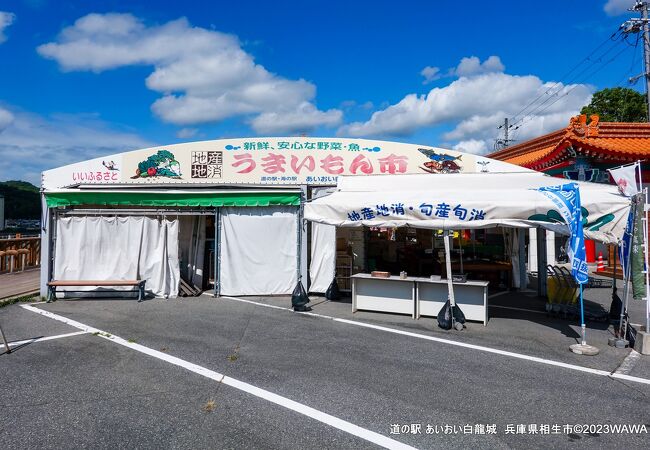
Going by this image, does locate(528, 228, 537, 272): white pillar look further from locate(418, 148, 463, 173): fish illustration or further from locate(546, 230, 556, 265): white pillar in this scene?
locate(418, 148, 463, 173): fish illustration

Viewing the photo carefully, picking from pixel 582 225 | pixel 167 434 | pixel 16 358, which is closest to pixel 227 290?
pixel 16 358

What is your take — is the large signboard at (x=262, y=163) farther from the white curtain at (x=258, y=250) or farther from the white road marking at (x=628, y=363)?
the white road marking at (x=628, y=363)

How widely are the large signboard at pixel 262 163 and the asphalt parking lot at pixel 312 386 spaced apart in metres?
4.65

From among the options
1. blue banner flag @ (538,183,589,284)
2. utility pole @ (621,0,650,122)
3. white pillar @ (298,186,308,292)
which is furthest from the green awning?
utility pole @ (621,0,650,122)

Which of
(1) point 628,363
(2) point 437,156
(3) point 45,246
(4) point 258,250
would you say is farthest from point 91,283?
(1) point 628,363

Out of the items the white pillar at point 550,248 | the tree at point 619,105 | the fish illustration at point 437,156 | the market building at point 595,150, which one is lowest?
the white pillar at point 550,248

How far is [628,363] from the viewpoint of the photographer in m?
5.89

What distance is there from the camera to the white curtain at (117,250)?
1073 cm

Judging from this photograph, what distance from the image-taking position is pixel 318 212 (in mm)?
8742

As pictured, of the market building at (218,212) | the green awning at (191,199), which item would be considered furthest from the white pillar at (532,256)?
the green awning at (191,199)

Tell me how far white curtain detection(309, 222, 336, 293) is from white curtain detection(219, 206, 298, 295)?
20.8 inches

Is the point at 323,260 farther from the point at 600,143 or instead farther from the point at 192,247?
the point at 600,143

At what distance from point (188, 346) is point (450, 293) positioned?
457cm

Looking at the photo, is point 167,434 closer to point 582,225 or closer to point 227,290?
point 582,225
